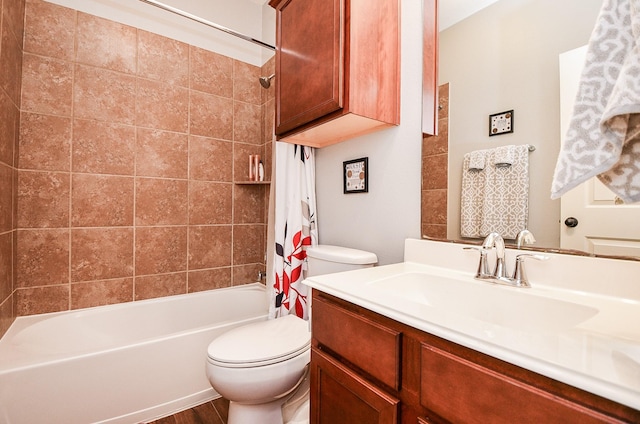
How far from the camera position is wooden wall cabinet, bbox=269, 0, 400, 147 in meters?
1.12

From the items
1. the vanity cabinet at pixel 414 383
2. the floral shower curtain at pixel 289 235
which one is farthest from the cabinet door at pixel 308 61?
the vanity cabinet at pixel 414 383

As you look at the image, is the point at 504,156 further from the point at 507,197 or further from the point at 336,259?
the point at 336,259

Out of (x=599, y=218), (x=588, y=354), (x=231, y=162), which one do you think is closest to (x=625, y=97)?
→ (x=588, y=354)

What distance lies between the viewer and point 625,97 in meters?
0.41

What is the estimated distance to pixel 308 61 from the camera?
1280mm

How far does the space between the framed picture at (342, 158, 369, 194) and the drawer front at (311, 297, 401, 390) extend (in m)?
0.72

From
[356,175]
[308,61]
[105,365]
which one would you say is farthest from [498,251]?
[105,365]

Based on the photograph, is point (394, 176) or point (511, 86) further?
point (394, 176)

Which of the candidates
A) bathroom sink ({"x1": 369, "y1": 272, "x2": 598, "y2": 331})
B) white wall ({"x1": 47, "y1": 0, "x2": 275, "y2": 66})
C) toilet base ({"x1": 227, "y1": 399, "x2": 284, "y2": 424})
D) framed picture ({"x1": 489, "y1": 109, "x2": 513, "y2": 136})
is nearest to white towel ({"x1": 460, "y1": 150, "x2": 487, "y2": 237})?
framed picture ({"x1": 489, "y1": 109, "x2": 513, "y2": 136})

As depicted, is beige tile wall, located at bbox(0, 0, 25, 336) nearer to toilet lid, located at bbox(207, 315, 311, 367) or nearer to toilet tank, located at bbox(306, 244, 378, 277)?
toilet lid, located at bbox(207, 315, 311, 367)

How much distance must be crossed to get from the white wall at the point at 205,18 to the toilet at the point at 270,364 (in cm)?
190

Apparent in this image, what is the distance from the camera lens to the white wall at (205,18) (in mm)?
1937

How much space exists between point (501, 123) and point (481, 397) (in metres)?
0.86

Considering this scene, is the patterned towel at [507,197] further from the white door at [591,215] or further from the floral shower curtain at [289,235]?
the floral shower curtain at [289,235]
